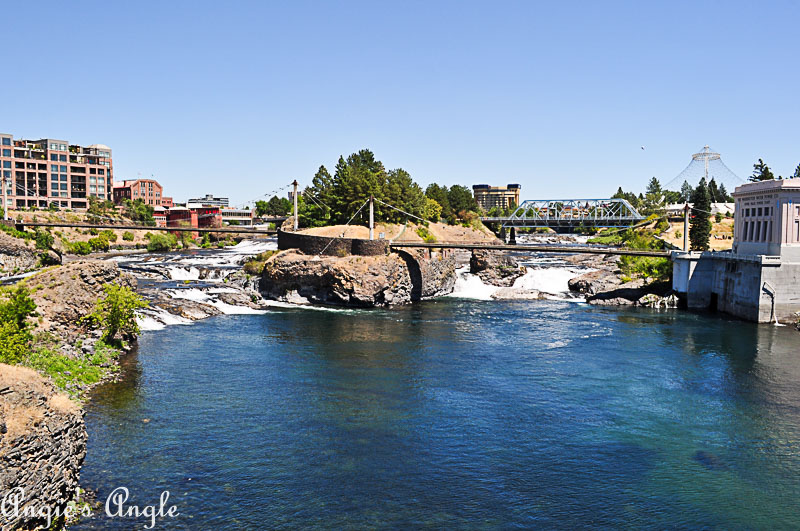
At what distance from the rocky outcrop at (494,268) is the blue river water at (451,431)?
33.0 metres

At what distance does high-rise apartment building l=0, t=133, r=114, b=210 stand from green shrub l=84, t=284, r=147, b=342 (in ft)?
345

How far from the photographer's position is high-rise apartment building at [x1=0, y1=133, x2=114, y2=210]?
439ft

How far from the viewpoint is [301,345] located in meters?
47.2

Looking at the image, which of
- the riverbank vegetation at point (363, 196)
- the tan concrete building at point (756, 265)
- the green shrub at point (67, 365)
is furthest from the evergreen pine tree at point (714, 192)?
the green shrub at point (67, 365)

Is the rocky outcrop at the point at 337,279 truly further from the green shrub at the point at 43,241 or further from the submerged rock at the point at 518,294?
the green shrub at the point at 43,241

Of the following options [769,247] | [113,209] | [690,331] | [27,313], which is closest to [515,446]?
[27,313]

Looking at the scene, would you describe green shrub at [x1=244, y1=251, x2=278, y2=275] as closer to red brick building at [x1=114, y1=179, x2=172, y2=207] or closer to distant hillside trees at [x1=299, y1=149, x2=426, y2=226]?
distant hillside trees at [x1=299, y1=149, x2=426, y2=226]

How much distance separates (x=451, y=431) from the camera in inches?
1174

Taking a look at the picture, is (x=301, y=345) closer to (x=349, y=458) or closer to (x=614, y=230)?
(x=349, y=458)

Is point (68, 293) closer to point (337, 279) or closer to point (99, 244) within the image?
point (337, 279)

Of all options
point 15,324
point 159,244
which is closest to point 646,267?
point 15,324

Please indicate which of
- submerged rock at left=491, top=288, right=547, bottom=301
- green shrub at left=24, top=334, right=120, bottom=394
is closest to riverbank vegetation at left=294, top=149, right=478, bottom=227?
submerged rock at left=491, top=288, right=547, bottom=301

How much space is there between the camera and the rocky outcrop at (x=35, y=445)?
17.4 meters

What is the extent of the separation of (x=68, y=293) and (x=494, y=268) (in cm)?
5676
